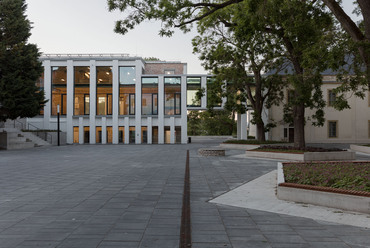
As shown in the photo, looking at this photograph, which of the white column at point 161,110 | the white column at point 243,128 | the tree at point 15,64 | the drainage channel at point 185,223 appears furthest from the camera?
the white column at point 161,110

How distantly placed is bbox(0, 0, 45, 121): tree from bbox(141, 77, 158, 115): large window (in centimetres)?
1418

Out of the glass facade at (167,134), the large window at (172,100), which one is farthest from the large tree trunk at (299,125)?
the glass facade at (167,134)

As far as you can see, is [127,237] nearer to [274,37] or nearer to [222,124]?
[274,37]

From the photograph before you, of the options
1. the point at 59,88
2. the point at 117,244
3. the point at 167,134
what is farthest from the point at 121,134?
the point at 117,244

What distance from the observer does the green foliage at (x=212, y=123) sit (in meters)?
51.3

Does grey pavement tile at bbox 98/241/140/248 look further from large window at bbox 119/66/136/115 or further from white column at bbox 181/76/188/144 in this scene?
large window at bbox 119/66/136/115

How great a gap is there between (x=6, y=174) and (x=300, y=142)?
17473 mm

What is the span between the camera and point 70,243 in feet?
13.4

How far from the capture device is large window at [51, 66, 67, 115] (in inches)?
1444

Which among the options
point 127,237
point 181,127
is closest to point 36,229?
point 127,237

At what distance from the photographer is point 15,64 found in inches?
960

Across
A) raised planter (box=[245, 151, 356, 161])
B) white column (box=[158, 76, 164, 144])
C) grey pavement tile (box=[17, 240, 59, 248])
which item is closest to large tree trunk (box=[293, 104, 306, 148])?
raised planter (box=[245, 151, 356, 161])

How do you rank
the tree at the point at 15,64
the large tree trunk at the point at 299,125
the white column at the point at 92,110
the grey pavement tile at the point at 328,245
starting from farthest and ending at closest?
the white column at the point at 92,110, the tree at the point at 15,64, the large tree trunk at the point at 299,125, the grey pavement tile at the point at 328,245

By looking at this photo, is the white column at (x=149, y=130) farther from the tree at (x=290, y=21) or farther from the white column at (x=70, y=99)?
the tree at (x=290, y=21)
